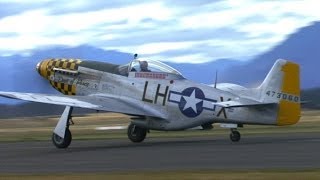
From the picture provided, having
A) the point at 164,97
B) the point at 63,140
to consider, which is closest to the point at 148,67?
the point at 164,97

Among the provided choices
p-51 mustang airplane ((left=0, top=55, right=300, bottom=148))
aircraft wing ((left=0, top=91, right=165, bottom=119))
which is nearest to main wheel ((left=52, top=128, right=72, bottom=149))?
p-51 mustang airplane ((left=0, top=55, right=300, bottom=148))

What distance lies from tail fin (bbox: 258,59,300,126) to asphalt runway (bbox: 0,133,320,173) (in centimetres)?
97

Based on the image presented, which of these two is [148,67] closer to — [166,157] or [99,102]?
[99,102]

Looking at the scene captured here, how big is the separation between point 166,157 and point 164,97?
6.62 meters

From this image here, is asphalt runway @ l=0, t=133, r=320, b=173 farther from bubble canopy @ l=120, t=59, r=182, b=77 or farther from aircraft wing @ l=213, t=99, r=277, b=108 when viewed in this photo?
bubble canopy @ l=120, t=59, r=182, b=77

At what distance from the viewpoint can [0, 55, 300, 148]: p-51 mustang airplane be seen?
25.5 meters

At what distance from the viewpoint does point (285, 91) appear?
2545cm

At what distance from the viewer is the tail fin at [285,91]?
1003 inches

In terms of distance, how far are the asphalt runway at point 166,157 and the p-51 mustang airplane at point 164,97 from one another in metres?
1.06

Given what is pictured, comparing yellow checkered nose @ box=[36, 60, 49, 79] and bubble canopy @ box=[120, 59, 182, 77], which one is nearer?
bubble canopy @ box=[120, 59, 182, 77]

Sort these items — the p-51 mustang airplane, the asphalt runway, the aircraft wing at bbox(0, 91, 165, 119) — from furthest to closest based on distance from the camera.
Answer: the aircraft wing at bbox(0, 91, 165, 119), the p-51 mustang airplane, the asphalt runway

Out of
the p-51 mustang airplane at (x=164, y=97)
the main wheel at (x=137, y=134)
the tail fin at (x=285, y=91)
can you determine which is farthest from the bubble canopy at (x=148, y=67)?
the tail fin at (x=285, y=91)

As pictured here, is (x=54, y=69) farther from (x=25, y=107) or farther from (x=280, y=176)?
(x=25, y=107)

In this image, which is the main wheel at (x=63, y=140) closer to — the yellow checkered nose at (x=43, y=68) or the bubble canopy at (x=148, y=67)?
the bubble canopy at (x=148, y=67)
